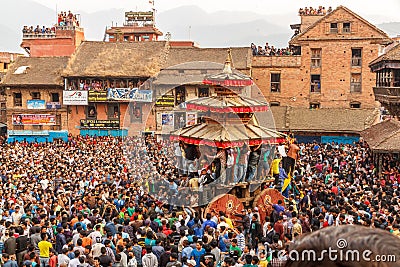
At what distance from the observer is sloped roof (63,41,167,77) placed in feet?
137

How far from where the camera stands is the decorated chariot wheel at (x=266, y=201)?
17.6m

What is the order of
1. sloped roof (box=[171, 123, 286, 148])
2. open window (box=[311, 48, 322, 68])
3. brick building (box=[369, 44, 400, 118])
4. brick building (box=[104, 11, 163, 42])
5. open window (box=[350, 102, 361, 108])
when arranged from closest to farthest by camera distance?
sloped roof (box=[171, 123, 286, 148]) → brick building (box=[369, 44, 400, 118]) → open window (box=[350, 102, 361, 108]) → open window (box=[311, 48, 322, 68]) → brick building (box=[104, 11, 163, 42])

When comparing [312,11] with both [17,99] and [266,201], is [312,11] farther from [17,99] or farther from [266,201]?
[266,201]

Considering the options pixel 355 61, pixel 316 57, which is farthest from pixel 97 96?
pixel 355 61

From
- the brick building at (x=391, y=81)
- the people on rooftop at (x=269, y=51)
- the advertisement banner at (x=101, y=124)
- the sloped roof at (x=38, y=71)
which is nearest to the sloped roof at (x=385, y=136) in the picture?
the brick building at (x=391, y=81)

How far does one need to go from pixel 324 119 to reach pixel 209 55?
11.6 m

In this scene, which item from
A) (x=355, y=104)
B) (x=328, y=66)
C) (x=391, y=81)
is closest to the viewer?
(x=391, y=81)

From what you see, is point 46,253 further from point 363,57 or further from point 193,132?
point 363,57

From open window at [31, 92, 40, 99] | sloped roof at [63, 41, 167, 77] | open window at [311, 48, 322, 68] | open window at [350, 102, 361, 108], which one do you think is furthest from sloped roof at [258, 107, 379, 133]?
open window at [31, 92, 40, 99]

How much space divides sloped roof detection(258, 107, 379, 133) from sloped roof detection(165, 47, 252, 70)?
563cm

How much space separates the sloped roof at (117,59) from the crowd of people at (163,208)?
12.9 meters

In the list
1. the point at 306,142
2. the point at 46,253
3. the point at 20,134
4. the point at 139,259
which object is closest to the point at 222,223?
the point at 139,259

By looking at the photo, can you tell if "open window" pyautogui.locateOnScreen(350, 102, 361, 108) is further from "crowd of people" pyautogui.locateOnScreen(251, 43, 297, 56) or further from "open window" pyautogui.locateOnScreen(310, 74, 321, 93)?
"crowd of people" pyautogui.locateOnScreen(251, 43, 297, 56)

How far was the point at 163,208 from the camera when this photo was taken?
1730cm
